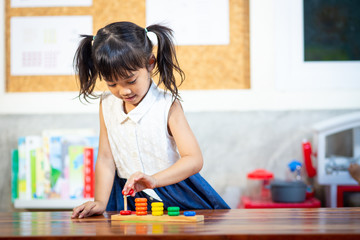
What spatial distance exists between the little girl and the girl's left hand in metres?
0.16

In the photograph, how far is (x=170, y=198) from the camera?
1326 millimetres

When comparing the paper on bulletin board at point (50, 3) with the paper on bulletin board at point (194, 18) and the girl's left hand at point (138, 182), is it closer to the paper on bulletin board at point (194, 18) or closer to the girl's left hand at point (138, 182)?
the paper on bulletin board at point (194, 18)

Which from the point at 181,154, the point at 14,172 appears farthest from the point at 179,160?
the point at 14,172

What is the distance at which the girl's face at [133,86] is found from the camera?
1253 mm

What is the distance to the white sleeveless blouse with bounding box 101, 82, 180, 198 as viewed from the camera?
1.37 metres

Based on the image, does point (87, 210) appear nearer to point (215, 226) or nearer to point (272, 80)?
point (215, 226)

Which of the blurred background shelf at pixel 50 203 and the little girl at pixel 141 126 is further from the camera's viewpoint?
the blurred background shelf at pixel 50 203

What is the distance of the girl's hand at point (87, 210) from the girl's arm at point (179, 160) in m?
0.15

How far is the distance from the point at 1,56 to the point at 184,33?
36.8 inches

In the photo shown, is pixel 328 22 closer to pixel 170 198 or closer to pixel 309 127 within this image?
pixel 309 127

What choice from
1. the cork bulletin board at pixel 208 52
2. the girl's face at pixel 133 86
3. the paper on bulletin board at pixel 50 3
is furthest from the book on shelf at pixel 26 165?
the girl's face at pixel 133 86

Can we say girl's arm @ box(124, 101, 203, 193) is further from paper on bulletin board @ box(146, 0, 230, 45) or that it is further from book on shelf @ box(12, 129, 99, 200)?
paper on bulletin board @ box(146, 0, 230, 45)

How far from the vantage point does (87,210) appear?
1134mm

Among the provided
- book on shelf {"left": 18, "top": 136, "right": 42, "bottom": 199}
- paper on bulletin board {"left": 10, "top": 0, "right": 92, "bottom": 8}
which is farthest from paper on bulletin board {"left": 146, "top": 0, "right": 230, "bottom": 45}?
book on shelf {"left": 18, "top": 136, "right": 42, "bottom": 199}
